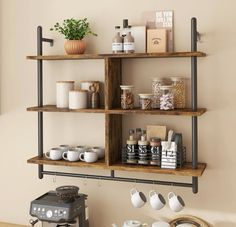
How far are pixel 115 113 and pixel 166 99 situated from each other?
0.97 feet

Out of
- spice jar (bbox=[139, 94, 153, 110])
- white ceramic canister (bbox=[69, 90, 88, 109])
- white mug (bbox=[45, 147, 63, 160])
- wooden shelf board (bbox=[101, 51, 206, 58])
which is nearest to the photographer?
wooden shelf board (bbox=[101, 51, 206, 58])

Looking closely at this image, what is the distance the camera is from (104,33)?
246cm

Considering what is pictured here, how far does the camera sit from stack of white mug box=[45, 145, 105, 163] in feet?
7.76

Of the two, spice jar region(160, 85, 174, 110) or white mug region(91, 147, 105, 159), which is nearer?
spice jar region(160, 85, 174, 110)

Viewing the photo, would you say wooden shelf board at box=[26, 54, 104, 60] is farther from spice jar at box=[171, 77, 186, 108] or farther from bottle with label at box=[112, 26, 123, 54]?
spice jar at box=[171, 77, 186, 108]

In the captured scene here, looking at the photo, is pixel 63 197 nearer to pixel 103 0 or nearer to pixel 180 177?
pixel 180 177

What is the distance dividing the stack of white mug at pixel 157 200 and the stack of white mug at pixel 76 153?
0.31 metres

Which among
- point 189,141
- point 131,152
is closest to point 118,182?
point 131,152

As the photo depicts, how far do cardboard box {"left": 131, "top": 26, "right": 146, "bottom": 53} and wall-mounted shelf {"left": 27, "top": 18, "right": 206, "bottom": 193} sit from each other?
0.08 meters

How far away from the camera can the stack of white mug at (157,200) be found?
A: 224 cm

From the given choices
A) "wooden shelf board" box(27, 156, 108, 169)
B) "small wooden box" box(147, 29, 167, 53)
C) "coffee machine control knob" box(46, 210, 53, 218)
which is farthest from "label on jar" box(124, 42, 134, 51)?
"coffee machine control knob" box(46, 210, 53, 218)

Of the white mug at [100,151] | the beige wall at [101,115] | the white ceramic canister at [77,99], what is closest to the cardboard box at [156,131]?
the beige wall at [101,115]

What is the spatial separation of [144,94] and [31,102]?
2.79 ft

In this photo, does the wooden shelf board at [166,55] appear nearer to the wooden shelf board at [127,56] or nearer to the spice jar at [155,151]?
the wooden shelf board at [127,56]
